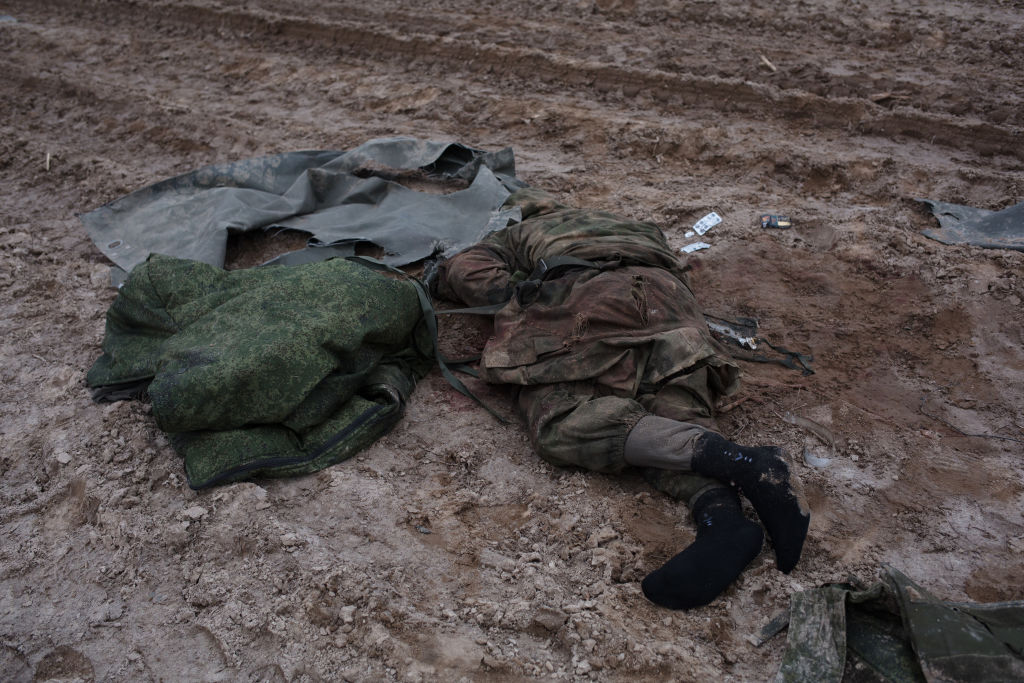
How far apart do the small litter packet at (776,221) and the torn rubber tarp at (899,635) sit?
2.24m

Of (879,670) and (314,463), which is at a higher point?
(879,670)

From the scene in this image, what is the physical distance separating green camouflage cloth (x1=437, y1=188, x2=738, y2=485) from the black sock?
0.23m

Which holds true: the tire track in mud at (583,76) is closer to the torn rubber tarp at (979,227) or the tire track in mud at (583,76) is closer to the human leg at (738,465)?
the torn rubber tarp at (979,227)

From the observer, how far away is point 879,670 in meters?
1.52

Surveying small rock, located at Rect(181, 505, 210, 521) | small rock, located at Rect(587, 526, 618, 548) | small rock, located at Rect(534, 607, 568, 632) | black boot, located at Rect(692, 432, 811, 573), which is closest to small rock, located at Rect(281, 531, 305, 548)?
small rock, located at Rect(181, 505, 210, 521)

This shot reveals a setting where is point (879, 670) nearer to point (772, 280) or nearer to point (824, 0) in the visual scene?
point (772, 280)

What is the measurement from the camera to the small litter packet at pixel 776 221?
3.57 meters

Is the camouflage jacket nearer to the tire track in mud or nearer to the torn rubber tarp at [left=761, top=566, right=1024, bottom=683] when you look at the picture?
the torn rubber tarp at [left=761, top=566, right=1024, bottom=683]

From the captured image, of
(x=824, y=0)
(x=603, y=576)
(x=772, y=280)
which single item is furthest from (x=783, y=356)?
(x=824, y=0)

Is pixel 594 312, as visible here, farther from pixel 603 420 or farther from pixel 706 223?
pixel 706 223

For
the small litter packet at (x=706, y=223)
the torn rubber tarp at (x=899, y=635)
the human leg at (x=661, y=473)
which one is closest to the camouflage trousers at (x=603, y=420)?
the human leg at (x=661, y=473)

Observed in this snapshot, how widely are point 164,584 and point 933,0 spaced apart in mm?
6841

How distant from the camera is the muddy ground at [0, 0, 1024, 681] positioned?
1.83 meters

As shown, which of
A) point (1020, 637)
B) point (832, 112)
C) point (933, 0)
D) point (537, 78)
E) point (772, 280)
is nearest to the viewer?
point (1020, 637)
